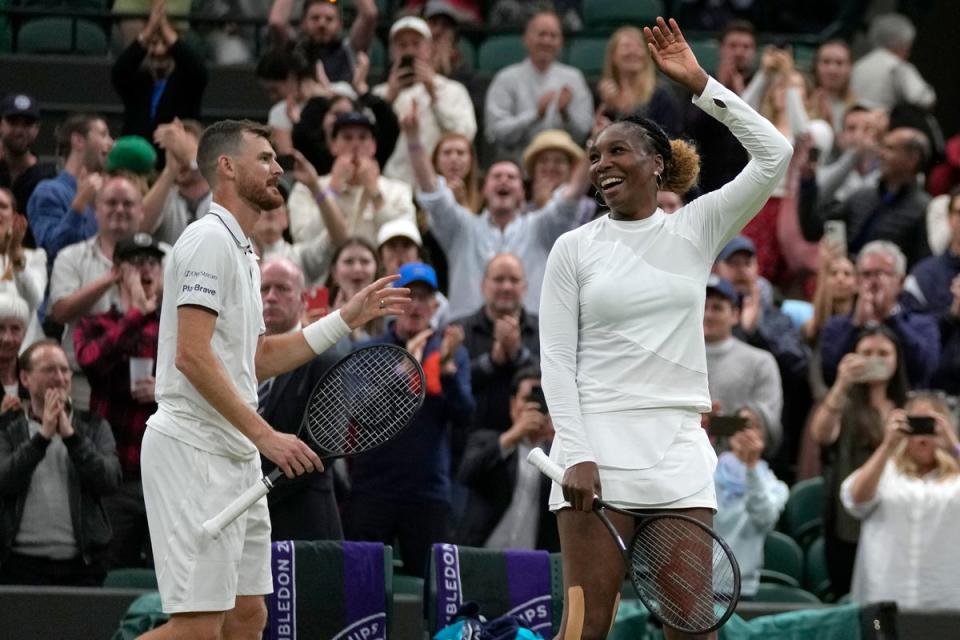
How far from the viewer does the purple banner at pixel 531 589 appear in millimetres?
6836

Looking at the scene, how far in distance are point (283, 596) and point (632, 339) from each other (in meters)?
2.20

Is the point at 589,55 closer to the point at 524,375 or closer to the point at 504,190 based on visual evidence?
the point at 504,190

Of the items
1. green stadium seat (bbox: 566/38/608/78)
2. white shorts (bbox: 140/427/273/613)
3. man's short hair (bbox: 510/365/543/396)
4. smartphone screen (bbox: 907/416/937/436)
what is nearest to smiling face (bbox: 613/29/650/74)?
green stadium seat (bbox: 566/38/608/78)

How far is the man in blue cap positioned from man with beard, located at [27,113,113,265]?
6.47 ft

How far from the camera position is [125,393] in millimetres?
7844

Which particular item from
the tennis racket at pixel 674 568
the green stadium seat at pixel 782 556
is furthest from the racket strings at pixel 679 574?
the green stadium seat at pixel 782 556

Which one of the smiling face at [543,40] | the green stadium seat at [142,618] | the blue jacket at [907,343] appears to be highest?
the smiling face at [543,40]

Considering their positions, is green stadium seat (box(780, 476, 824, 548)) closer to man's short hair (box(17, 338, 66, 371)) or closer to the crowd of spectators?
the crowd of spectators

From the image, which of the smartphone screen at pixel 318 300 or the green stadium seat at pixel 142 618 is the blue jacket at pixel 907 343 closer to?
the smartphone screen at pixel 318 300

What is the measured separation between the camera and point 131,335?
7.88m

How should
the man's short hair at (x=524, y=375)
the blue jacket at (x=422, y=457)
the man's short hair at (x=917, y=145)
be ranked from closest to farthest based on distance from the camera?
the blue jacket at (x=422, y=457) → the man's short hair at (x=524, y=375) → the man's short hair at (x=917, y=145)

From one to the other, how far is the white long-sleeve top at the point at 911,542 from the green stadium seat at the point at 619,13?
576 cm

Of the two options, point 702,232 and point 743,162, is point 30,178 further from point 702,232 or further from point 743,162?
point 702,232

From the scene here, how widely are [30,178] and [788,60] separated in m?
4.27
